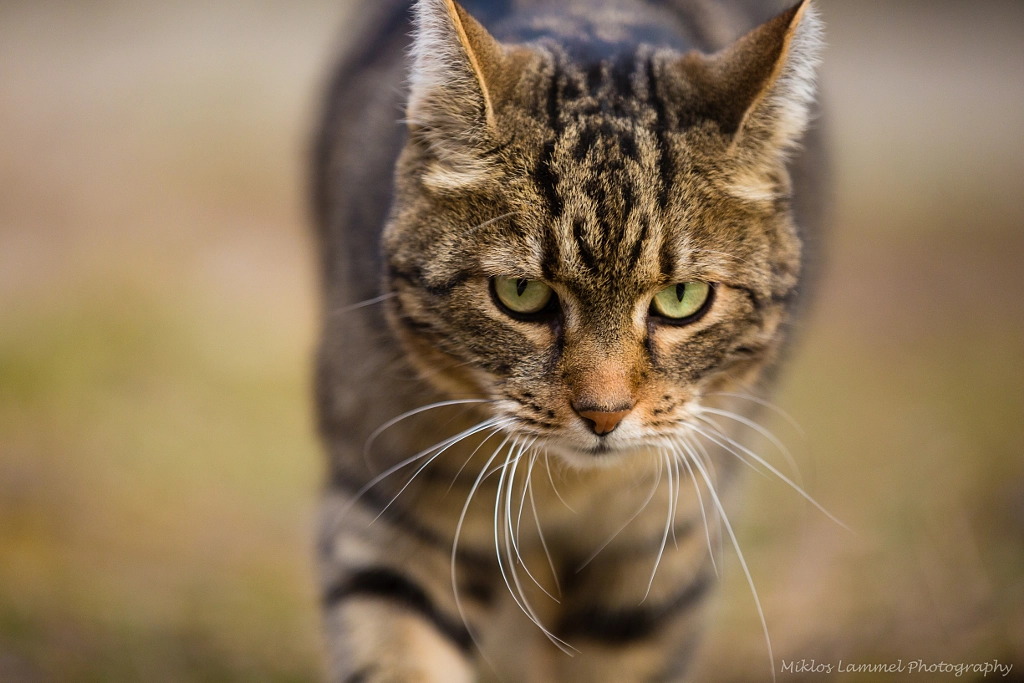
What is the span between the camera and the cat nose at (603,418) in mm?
1479

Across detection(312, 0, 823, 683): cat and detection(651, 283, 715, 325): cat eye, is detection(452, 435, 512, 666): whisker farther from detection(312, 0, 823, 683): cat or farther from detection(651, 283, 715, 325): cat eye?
detection(651, 283, 715, 325): cat eye

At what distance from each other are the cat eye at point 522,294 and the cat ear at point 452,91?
196 mm

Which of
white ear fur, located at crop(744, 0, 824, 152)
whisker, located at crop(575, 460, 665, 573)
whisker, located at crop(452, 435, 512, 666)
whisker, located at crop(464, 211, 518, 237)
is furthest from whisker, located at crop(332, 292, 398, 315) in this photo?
white ear fur, located at crop(744, 0, 824, 152)

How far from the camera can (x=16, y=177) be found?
15.0 feet

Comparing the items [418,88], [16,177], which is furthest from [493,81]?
[16,177]

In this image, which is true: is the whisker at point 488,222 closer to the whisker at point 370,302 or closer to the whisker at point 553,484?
the whisker at point 370,302

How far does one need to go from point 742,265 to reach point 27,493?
2409 mm

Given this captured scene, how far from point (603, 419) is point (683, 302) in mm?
259

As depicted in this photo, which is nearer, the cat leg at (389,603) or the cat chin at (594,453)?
the cat chin at (594,453)

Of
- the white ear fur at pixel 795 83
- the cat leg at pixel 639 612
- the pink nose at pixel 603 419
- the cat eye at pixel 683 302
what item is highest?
the white ear fur at pixel 795 83

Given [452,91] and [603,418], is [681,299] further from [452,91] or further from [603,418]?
[452,91]

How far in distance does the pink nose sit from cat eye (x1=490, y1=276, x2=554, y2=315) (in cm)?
20

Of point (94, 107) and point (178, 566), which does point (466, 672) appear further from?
point (94, 107)

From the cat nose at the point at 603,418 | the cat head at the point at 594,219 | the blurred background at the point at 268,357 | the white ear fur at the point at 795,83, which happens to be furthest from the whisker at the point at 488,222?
the blurred background at the point at 268,357
